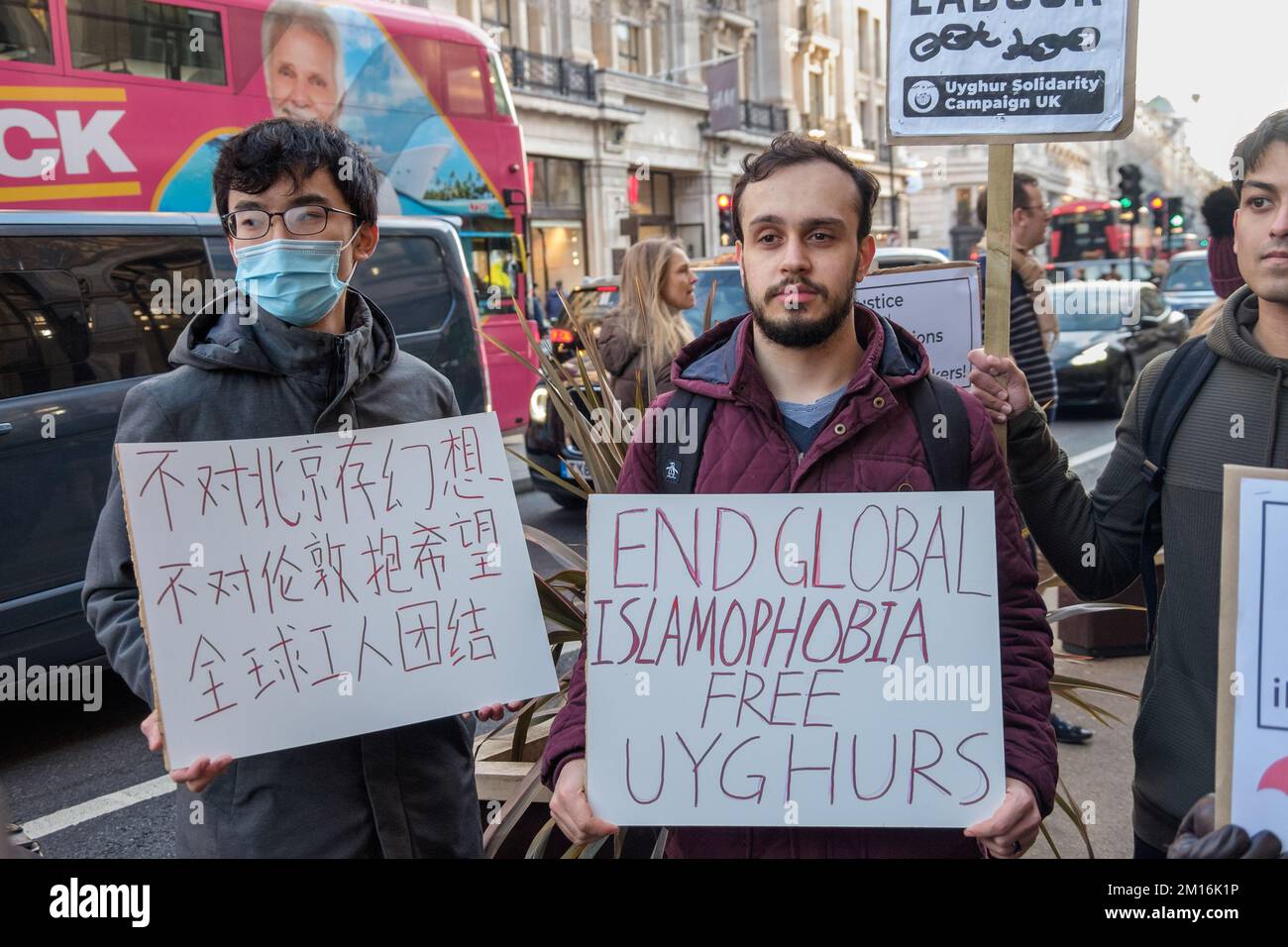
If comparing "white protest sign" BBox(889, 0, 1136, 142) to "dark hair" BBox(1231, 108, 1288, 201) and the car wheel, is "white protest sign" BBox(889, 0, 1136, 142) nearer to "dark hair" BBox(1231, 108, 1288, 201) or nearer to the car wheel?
"dark hair" BBox(1231, 108, 1288, 201)

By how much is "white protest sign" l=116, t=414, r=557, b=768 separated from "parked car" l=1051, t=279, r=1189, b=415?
11.0 m

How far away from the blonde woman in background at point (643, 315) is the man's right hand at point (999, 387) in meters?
2.68

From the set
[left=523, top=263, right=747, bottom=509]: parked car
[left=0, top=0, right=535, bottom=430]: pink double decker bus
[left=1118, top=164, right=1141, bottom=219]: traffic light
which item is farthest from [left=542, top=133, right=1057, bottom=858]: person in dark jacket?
[left=1118, top=164, right=1141, bottom=219]: traffic light

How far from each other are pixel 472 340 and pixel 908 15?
497 cm

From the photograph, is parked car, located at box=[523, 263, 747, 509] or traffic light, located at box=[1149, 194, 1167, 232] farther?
traffic light, located at box=[1149, 194, 1167, 232]

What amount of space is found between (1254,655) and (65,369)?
4683mm

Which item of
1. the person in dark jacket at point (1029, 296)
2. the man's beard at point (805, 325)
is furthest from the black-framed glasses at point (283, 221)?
the person in dark jacket at point (1029, 296)

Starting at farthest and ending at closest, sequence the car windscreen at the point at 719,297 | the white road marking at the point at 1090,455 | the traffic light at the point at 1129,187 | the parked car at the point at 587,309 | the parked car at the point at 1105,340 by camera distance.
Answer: the traffic light at the point at 1129,187
the parked car at the point at 1105,340
the white road marking at the point at 1090,455
the parked car at the point at 587,309
the car windscreen at the point at 719,297

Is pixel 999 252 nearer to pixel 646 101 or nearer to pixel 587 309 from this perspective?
pixel 587 309

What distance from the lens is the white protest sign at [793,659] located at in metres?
1.59

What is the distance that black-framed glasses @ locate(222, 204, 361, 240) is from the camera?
1.94m

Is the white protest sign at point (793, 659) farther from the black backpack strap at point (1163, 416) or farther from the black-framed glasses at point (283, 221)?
the black-framed glasses at point (283, 221)

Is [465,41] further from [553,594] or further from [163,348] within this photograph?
A: [553,594]
